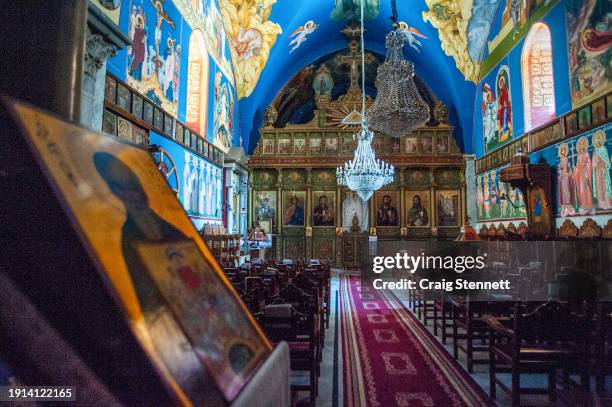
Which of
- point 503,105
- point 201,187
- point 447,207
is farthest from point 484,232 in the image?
point 201,187

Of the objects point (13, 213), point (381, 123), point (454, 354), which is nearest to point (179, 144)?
point (381, 123)

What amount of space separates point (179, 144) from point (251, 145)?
8.22 metres

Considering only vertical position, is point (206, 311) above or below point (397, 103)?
below

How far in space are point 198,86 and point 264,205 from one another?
24.4ft

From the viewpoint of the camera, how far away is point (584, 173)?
8086 millimetres

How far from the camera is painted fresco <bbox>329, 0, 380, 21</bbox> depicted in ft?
49.7

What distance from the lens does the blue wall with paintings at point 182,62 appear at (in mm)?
7266

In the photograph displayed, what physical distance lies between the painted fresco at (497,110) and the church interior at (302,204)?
126 mm

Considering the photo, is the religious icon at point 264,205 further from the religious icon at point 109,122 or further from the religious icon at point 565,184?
the religious icon at point 565,184

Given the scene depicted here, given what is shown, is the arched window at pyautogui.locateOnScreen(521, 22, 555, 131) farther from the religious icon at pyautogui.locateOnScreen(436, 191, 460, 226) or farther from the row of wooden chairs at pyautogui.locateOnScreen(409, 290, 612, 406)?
the row of wooden chairs at pyautogui.locateOnScreen(409, 290, 612, 406)

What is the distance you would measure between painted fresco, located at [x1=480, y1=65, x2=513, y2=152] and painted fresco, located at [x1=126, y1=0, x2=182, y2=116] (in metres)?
10.4

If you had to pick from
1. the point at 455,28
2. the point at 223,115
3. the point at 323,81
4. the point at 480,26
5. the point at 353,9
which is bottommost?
the point at 223,115

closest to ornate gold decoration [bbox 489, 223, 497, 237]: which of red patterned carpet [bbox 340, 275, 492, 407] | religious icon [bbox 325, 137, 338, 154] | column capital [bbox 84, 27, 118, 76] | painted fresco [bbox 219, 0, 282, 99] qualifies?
red patterned carpet [bbox 340, 275, 492, 407]

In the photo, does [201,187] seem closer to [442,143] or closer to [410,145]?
[410,145]
